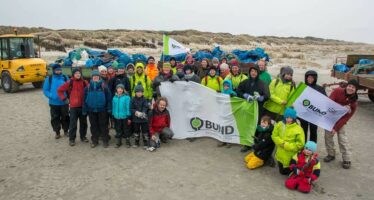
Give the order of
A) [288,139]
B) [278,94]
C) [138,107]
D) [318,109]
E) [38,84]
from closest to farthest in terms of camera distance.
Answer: [288,139] < [318,109] < [278,94] < [138,107] < [38,84]

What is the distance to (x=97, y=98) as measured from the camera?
7.52 m

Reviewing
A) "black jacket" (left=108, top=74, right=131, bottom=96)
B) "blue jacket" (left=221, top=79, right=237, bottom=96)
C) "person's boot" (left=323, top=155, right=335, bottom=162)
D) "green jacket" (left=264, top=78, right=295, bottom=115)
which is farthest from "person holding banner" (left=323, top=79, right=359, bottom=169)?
"black jacket" (left=108, top=74, right=131, bottom=96)

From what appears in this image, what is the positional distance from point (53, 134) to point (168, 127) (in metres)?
3.18

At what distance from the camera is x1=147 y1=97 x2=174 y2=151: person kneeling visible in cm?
782

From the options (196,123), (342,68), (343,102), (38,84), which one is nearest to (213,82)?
(196,123)

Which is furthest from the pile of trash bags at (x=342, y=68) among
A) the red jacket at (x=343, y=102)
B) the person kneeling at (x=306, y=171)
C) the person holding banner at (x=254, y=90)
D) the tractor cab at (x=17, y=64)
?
the tractor cab at (x=17, y=64)

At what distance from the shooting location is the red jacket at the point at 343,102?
6605 mm

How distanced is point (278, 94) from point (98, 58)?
840cm

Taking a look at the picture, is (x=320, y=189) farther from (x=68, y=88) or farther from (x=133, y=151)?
(x=68, y=88)

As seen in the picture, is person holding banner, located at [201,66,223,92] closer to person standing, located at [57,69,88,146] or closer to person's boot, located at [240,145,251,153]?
person's boot, located at [240,145,251,153]

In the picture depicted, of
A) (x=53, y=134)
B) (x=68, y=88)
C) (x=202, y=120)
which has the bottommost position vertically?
(x=53, y=134)

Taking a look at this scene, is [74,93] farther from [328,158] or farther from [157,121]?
[328,158]

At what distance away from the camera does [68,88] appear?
7758 mm

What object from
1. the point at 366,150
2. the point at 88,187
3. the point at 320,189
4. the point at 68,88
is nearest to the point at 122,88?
the point at 68,88
